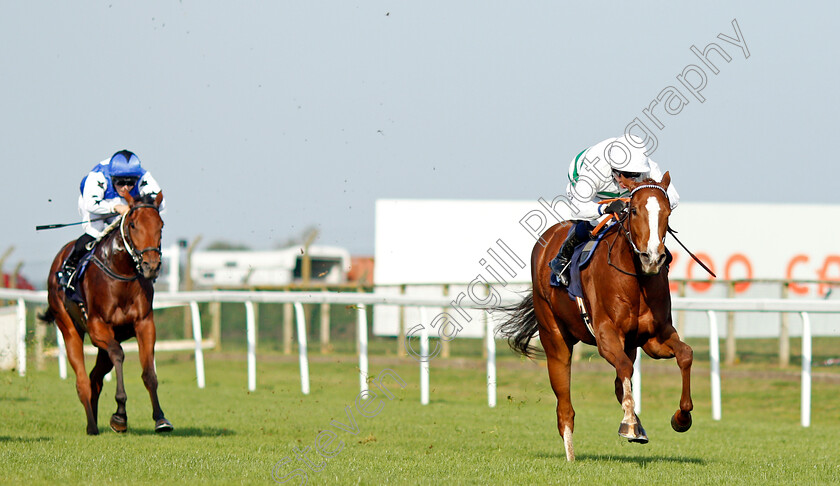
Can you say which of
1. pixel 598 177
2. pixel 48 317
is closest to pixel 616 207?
pixel 598 177

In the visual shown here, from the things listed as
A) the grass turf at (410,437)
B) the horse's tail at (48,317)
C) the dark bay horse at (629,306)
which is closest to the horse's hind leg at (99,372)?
the grass turf at (410,437)

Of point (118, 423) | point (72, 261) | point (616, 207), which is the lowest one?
point (118, 423)

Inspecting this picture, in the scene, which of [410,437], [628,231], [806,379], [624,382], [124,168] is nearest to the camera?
[624,382]

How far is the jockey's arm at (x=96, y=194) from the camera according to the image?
8617mm

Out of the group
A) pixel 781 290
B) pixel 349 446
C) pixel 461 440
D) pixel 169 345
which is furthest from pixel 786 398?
pixel 169 345

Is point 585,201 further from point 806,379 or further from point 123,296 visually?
point 806,379

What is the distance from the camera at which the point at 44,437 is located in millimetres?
7703

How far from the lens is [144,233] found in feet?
25.8

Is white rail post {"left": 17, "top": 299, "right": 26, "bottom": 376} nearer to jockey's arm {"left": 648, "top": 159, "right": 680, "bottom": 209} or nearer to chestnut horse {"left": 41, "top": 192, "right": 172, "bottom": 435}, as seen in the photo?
chestnut horse {"left": 41, "top": 192, "right": 172, "bottom": 435}

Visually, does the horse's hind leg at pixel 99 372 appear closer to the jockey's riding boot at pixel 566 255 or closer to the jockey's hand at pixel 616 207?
the jockey's riding boot at pixel 566 255

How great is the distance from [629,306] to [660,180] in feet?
3.19

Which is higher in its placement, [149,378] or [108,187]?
[108,187]

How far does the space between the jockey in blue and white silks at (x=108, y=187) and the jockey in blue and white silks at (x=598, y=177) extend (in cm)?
346

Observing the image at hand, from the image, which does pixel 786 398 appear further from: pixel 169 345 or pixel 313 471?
pixel 169 345
